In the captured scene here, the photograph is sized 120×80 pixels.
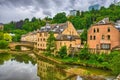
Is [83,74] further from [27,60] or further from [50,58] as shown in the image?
[27,60]

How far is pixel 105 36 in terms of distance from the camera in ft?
195

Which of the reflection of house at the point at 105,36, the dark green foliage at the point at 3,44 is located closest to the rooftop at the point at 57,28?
the dark green foliage at the point at 3,44

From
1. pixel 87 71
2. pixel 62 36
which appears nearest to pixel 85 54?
pixel 87 71

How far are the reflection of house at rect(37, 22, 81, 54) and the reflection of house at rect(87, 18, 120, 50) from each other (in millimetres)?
5497

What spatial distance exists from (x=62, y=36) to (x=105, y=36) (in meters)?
16.0

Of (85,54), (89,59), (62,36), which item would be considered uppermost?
(62,36)

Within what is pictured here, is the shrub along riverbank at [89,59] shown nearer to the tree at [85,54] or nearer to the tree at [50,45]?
the tree at [85,54]

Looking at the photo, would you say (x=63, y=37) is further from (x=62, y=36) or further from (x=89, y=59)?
(x=89, y=59)

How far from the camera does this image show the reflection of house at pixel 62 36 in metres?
70.2

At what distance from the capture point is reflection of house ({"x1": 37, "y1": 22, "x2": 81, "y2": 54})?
70250 millimetres

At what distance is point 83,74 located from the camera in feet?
150

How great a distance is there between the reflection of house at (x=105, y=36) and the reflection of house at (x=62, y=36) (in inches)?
216

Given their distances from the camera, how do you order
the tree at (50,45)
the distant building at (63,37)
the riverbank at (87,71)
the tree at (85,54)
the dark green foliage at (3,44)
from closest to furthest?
the riverbank at (87,71), the tree at (85,54), the tree at (50,45), the distant building at (63,37), the dark green foliage at (3,44)

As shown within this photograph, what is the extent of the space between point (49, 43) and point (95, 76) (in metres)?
28.7
